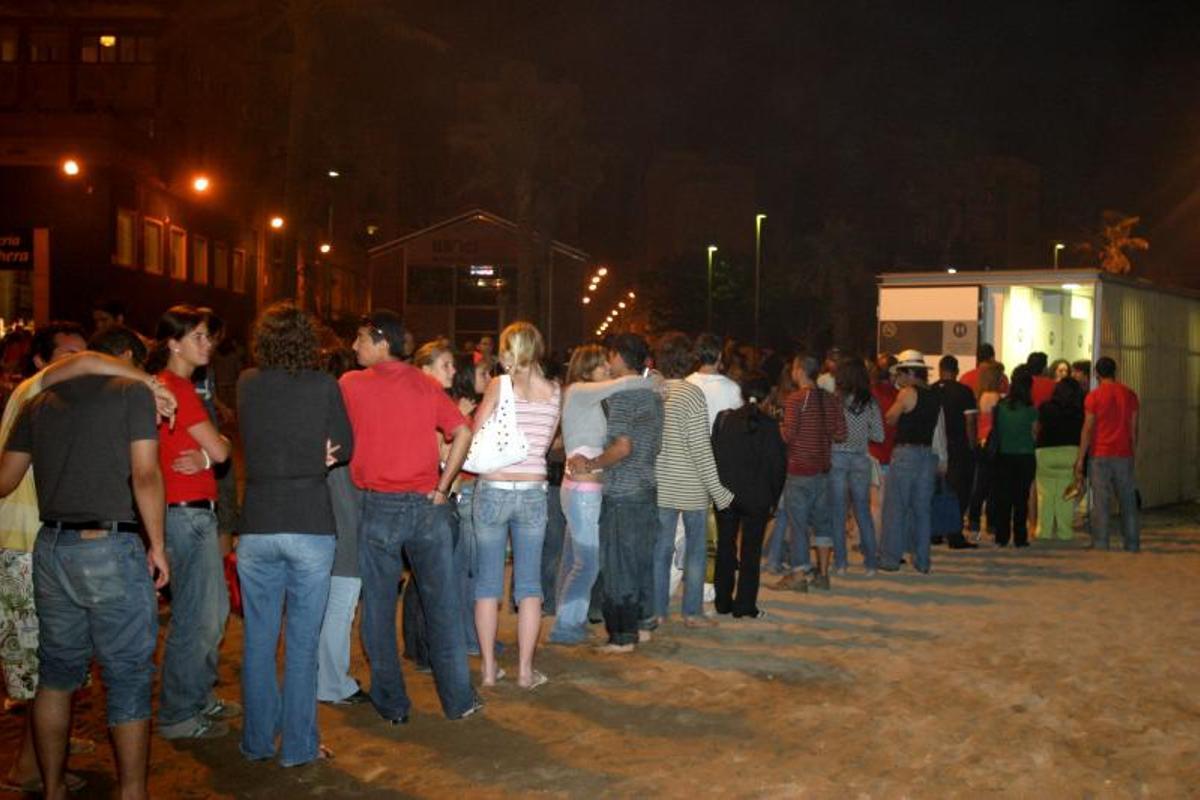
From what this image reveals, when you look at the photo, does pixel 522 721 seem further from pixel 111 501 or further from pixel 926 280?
pixel 926 280

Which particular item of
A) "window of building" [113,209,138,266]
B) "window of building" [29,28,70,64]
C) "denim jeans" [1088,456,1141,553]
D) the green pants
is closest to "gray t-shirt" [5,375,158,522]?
"denim jeans" [1088,456,1141,553]

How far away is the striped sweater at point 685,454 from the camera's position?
340 inches

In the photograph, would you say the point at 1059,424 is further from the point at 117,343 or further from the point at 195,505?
the point at 117,343

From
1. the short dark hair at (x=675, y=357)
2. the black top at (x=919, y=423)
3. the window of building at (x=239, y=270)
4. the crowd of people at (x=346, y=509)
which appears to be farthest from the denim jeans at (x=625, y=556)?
the window of building at (x=239, y=270)

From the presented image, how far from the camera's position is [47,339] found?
6.53 meters

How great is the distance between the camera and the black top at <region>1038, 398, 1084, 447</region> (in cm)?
1376

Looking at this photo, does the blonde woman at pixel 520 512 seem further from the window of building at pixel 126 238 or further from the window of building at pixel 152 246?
the window of building at pixel 152 246

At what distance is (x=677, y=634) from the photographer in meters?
8.70

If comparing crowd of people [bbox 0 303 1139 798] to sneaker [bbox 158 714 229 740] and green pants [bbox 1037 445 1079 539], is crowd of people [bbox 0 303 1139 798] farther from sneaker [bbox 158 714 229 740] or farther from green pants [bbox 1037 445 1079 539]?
green pants [bbox 1037 445 1079 539]

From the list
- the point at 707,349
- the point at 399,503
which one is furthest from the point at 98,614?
the point at 707,349

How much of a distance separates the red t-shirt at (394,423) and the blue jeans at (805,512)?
15.6 ft

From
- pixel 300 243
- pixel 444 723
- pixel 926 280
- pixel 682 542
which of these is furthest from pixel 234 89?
pixel 444 723

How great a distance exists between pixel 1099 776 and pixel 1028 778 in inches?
14.4

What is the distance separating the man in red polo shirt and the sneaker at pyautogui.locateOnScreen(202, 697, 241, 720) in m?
0.77
